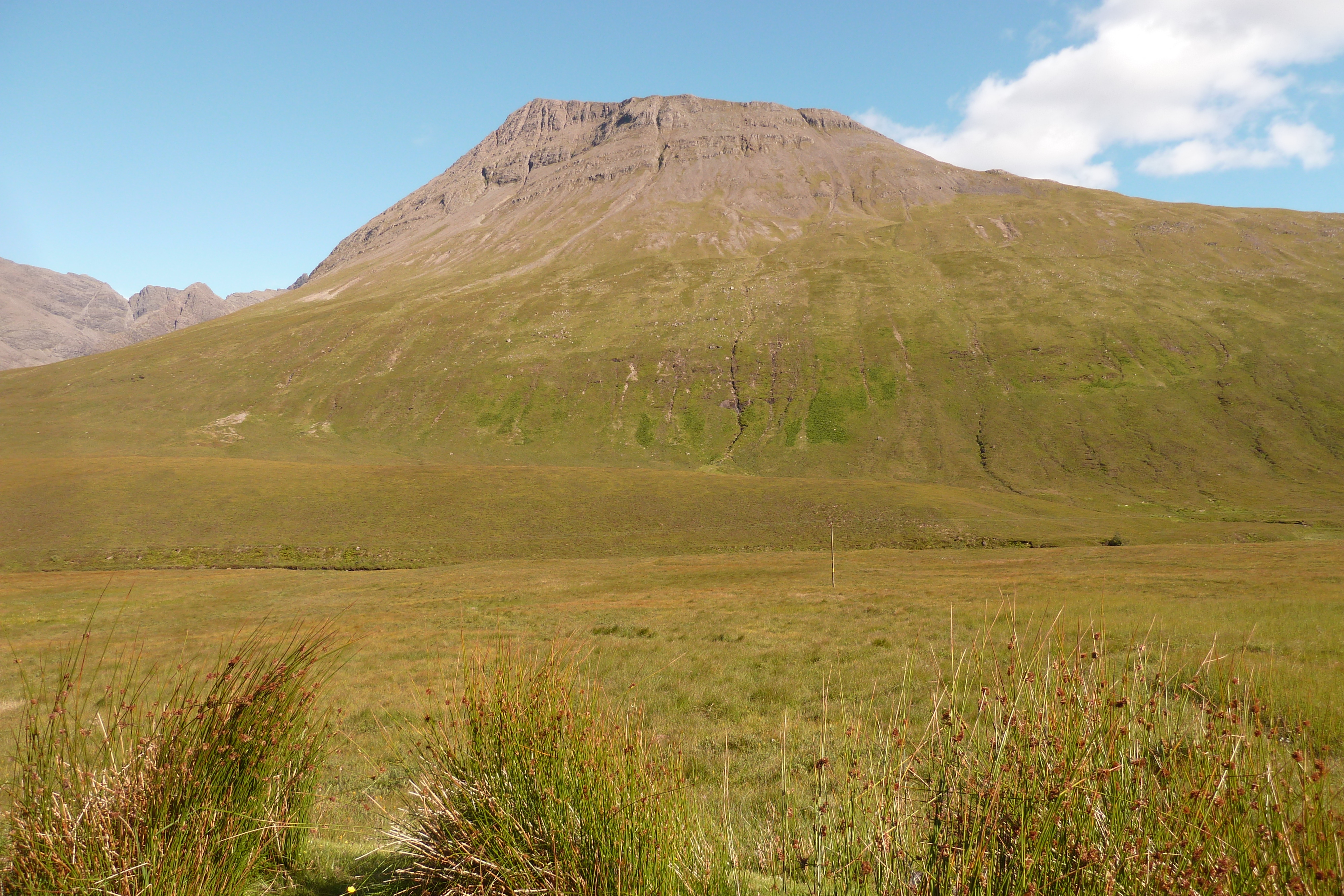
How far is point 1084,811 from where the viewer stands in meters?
3.28

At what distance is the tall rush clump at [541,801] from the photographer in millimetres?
4223

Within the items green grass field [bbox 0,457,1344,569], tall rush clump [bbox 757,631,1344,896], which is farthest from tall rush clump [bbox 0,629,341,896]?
green grass field [bbox 0,457,1344,569]

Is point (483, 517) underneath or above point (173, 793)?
underneath

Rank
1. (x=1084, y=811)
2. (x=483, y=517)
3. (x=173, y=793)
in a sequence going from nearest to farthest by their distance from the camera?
(x=1084, y=811), (x=173, y=793), (x=483, y=517)

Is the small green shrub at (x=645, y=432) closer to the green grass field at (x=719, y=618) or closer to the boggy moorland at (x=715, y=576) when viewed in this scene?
Answer: the boggy moorland at (x=715, y=576)

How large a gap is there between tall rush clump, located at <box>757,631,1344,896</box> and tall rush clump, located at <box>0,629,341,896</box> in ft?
12.7

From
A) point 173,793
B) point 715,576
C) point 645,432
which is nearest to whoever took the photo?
point 173,793

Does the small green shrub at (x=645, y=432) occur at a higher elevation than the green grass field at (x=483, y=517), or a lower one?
higher

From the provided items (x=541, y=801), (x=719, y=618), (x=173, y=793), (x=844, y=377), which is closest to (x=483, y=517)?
(x=719, y=618)

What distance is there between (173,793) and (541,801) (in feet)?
8.40

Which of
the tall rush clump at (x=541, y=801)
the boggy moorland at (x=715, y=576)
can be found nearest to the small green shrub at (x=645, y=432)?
the boggy moorland at (x=715, y=576)

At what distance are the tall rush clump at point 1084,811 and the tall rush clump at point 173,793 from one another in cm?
388

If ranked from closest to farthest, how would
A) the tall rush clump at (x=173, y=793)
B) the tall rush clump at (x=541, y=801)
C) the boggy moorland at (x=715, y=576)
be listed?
1. the boggy moorland at (x=715, y=576)
2. the tall rush clump at (x=173, y=793)
3. the tall rush clump at (x=541, y=801)

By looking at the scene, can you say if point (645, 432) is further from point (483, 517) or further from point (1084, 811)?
point (1084, 811)
